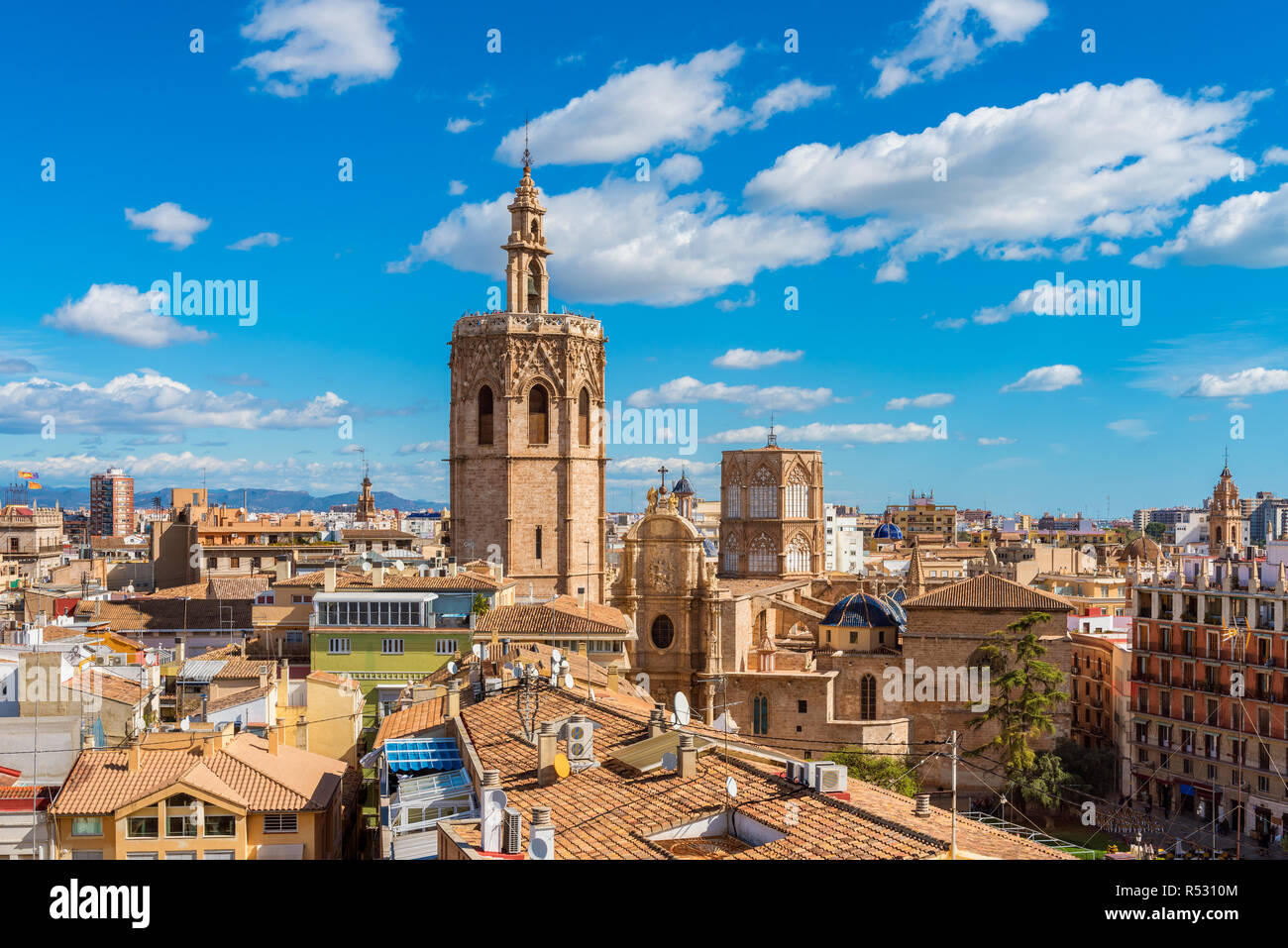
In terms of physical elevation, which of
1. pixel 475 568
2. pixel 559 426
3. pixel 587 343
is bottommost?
pixel 475 568

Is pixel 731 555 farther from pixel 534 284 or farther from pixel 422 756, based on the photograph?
pixel 422 756

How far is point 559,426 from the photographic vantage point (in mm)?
50438

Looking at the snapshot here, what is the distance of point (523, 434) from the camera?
50.3 m

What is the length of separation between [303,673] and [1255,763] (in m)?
30.8

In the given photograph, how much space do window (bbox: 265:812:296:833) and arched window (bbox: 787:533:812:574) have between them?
174ft

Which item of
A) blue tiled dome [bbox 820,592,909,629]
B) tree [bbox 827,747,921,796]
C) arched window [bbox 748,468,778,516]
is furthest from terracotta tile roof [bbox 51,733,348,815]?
arched window [bbox 748,468,778,516]

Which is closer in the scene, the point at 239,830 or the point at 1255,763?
the point at 239,830

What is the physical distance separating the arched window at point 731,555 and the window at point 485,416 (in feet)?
83.8

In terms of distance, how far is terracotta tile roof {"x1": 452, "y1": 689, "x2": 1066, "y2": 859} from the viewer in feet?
39.4

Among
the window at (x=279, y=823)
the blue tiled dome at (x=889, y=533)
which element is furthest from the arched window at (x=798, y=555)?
the blue tiled dome at (x=889, y=533)

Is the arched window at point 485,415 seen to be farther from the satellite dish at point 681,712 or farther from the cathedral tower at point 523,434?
the satellite dish at point 681,712
